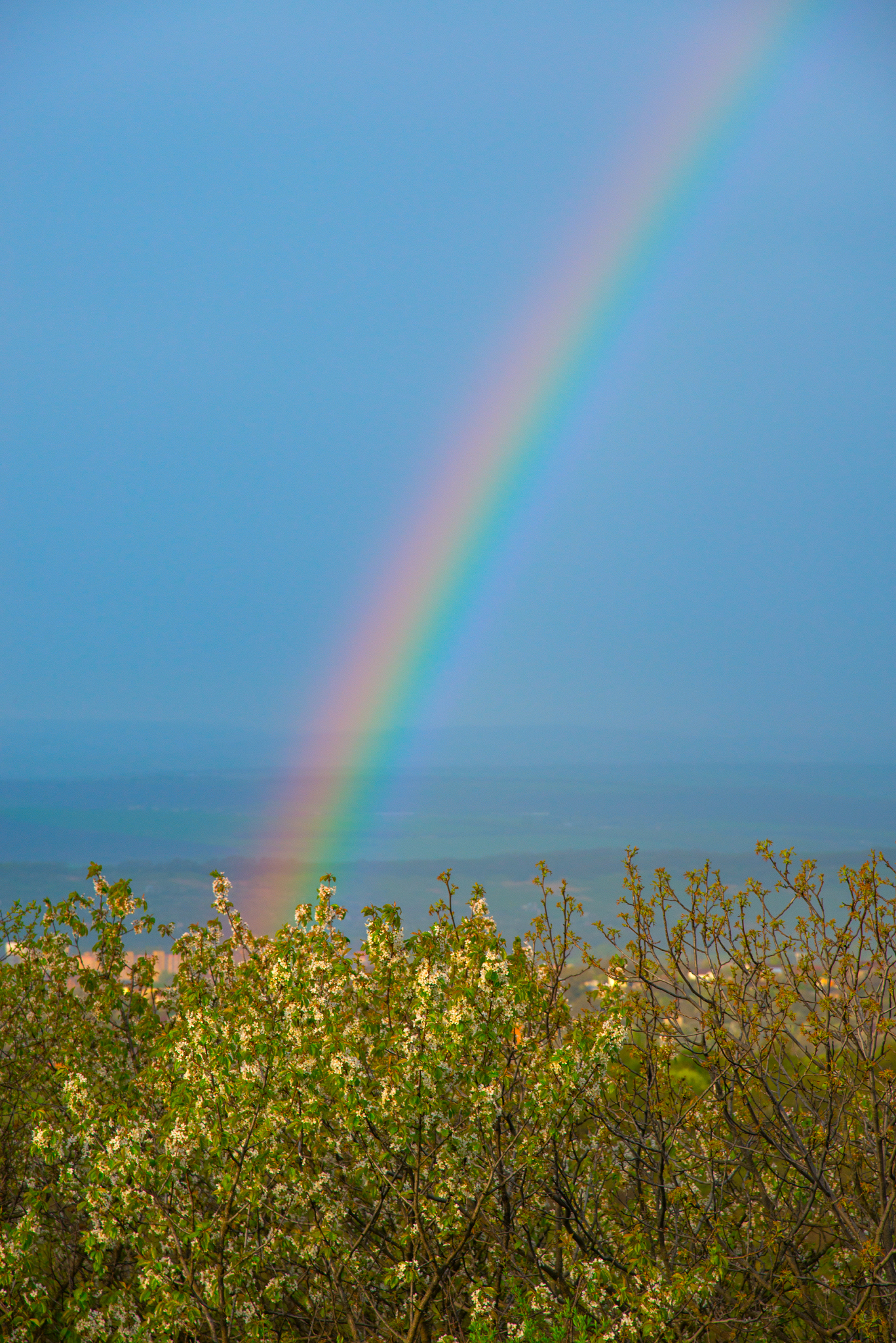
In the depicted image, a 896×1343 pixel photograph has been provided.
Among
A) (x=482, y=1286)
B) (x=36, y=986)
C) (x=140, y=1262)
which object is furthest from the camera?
(x=36, y=986)

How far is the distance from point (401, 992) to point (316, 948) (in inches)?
41.5

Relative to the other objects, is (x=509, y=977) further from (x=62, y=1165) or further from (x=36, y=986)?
(x=36, y=986)

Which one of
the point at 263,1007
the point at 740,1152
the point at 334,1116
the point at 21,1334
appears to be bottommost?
the point at 21,1334

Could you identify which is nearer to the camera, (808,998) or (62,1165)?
(808,998)

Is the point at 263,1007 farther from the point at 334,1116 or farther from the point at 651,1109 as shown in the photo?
the point at 651,1109

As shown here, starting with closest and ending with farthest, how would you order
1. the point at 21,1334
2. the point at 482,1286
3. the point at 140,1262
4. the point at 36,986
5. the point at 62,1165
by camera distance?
the point at 140,1262
the point at 482,1286
the point at 21,1334
the point at 62,1165
the point at 36,986

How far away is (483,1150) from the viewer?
7.07 meters

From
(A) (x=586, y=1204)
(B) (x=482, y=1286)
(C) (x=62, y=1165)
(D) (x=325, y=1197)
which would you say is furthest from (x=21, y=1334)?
(A) (x=586, y=1204)

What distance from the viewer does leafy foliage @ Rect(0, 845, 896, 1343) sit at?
6.62 m

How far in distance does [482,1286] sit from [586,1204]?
1788mm

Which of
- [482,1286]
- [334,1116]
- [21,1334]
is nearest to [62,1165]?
[21,1334]

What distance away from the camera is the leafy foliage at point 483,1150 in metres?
6.62

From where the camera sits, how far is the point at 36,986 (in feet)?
33.6

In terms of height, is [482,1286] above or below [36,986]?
below
